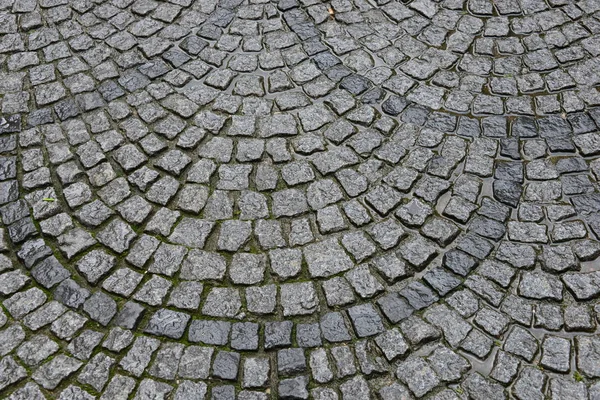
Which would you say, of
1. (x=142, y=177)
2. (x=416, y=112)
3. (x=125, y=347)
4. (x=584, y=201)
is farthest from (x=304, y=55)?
(x=125, y=347)

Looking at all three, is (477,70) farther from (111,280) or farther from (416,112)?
(111,280)

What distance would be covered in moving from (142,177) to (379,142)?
1.71 meters

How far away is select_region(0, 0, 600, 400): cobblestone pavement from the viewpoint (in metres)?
3.62

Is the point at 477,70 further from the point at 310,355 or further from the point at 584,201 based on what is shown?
the point at 310,355

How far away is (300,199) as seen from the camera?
4.33m

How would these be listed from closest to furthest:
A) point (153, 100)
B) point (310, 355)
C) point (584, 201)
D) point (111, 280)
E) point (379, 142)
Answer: point (310, 355) < point (111, 280) < point (584, 201) < point (379, 142) < point (153, 100)

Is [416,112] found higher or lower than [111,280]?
higher

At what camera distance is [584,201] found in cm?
423

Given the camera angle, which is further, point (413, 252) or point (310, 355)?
point (413, 252)

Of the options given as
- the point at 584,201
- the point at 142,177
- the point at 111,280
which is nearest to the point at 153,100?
the point at 142,177

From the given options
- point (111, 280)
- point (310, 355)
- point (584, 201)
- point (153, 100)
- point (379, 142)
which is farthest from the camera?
point (153, 100)

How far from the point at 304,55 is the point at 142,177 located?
67.4 inches

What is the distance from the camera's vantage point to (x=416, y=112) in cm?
477

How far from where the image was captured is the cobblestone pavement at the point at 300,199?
3615 mm
